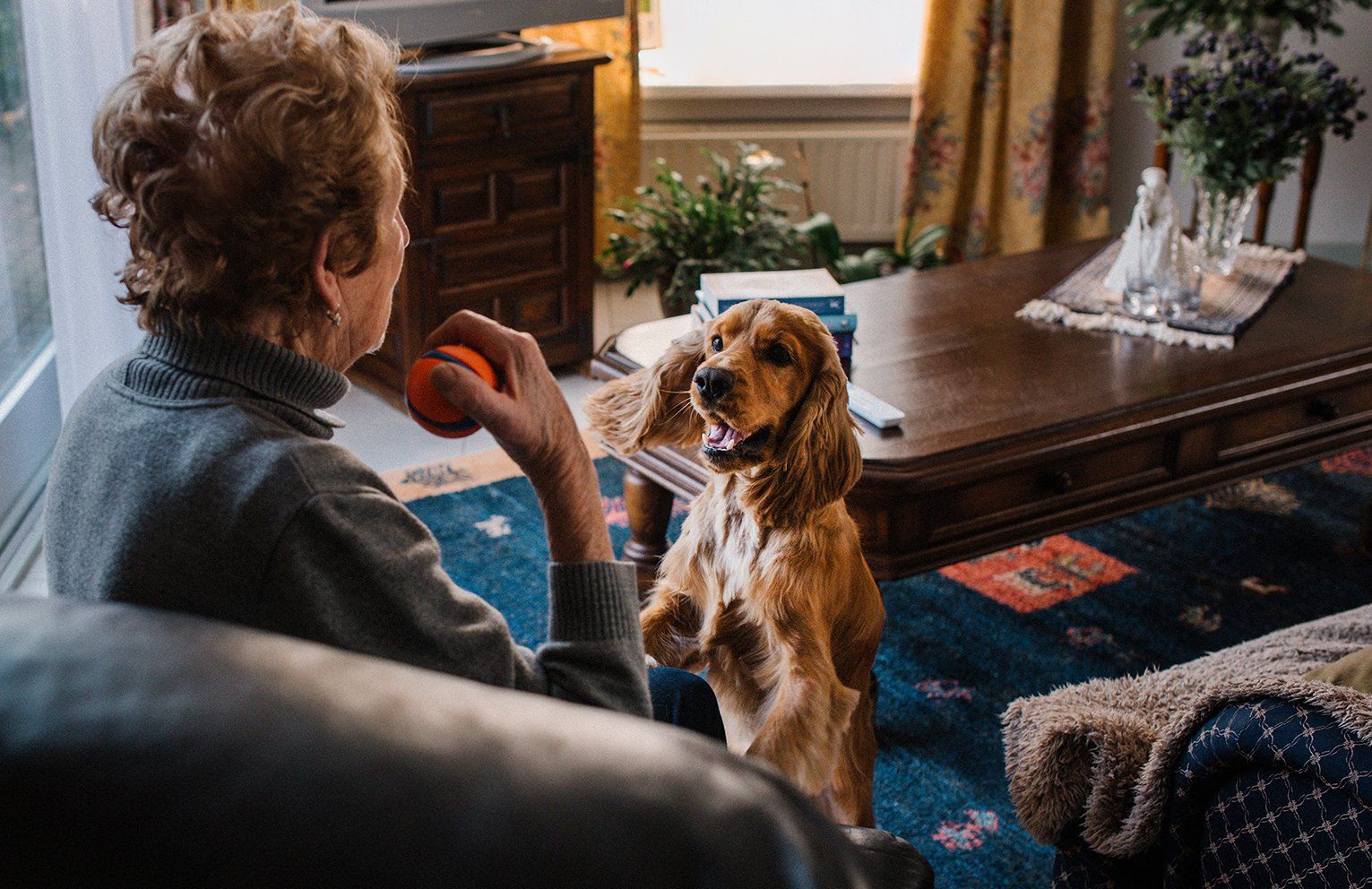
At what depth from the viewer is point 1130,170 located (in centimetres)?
448

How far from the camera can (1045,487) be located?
6.59ft

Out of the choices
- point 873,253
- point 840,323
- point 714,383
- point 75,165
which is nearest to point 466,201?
point 75,165

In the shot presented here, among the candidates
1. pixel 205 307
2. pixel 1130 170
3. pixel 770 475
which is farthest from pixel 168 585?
pixel 1130 170

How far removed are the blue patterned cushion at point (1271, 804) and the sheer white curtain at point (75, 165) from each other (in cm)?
186

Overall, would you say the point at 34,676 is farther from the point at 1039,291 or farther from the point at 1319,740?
the point at 1039,291

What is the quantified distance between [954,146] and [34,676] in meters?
4.10

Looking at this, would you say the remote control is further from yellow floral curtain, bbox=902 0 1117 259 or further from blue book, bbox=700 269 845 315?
yellow floral curtain, bbox=902 0 1117 259

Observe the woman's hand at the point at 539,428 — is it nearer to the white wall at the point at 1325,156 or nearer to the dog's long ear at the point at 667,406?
the dog's long ear at the point at 667,406

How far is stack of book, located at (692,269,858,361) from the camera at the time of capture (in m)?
1.79

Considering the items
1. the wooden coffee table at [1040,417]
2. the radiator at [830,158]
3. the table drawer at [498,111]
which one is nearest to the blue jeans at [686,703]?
the wooden coffee table at [1040,417]

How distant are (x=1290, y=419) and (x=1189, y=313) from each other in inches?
12.7

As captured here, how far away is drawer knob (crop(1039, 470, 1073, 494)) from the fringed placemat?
0.53 metres

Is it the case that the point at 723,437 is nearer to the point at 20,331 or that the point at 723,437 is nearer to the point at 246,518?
the point at 246,518

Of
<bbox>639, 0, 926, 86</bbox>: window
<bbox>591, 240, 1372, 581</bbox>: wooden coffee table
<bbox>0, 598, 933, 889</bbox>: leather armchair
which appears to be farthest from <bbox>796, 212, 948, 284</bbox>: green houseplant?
<bbox>0, 598, 933, 889</bbox>: leather armchair
